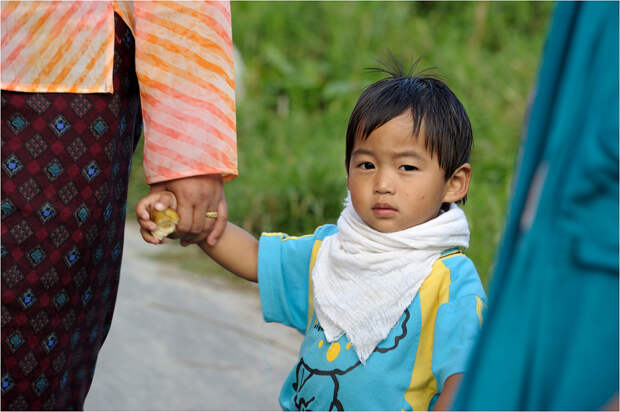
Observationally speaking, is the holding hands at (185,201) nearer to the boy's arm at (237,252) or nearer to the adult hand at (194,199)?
the adult hand at (194,199)

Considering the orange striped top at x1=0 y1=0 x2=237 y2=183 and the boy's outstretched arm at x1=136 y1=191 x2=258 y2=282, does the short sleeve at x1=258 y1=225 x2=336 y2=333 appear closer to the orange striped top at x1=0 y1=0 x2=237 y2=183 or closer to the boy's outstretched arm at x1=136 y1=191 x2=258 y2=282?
the boy's outstretched arm at x1=136 y1=191 x2=258 y2=282

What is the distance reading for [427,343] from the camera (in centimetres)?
175

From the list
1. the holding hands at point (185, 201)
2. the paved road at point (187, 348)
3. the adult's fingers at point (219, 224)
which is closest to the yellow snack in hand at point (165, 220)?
the holding hands at point (185, 201)

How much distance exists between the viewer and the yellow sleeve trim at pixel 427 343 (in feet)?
5.73

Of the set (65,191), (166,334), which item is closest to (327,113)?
(166,334)

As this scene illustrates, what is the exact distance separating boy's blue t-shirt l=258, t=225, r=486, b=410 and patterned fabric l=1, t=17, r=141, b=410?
0.51 m

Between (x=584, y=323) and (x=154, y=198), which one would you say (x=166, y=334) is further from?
(x=584, y=323)

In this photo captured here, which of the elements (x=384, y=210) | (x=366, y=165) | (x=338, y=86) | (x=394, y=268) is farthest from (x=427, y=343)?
(x=338, y=86)

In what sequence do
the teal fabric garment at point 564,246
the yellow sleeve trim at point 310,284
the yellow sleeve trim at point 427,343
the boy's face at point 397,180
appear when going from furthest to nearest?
1. the yellow sleeve trim at point 310,284
2. the boy's face at point 397,180
3. the yellow sleeve trim at point 427,343
4. the teal fabric garment at point 564,246

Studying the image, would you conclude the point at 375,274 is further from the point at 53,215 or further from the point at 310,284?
the point at 53,215

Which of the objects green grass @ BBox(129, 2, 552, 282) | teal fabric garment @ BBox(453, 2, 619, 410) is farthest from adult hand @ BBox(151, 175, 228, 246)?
green grass @ BBox(129, 2, 552, 282)

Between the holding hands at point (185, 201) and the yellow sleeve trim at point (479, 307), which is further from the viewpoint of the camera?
the holding hands at point (185, 201)

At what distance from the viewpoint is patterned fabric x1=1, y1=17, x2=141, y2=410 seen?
1.65 metres

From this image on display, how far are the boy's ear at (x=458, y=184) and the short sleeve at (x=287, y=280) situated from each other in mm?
318
